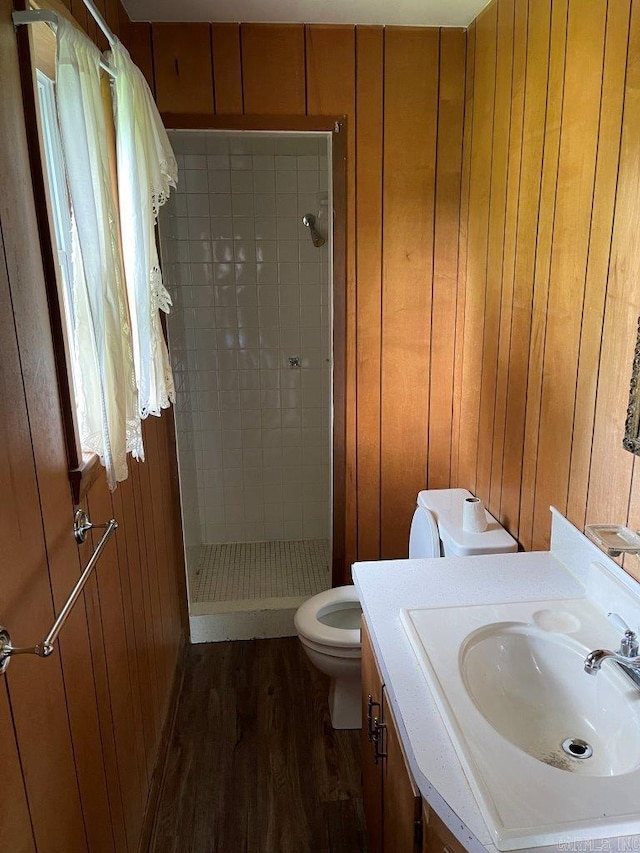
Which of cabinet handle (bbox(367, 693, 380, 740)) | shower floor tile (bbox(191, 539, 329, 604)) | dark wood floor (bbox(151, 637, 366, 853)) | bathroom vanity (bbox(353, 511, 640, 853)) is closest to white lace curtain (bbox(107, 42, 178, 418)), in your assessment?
bathroom vanity (bbox(353, 511, 640, 853))

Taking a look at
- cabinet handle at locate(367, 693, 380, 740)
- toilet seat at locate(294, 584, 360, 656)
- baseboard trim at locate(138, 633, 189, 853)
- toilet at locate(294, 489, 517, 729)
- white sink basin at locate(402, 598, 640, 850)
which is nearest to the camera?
white sink basin at locate(402, 598, 640, 850)

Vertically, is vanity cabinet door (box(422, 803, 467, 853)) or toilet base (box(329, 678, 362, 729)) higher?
vanity cabinet door (box(422, 803, 467, 853))

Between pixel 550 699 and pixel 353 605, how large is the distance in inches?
47.8

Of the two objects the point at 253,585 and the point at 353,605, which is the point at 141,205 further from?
the point at 253,585

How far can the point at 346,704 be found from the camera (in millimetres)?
2281

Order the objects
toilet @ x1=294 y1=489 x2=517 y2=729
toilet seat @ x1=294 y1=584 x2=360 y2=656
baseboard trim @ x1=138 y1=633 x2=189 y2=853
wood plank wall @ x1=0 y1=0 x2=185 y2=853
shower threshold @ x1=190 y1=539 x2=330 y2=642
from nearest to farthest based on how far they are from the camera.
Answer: wood plank wall @ x1=0 y1=0 x2=185 y2=853, baseboard trim @ x1=138 y1=633 x2=189 y2=853, toilet @ x1=294 y1=489 x2=517 y2=729, toilet seat @ x1=294 y1=584 x2=360 y2=656, shower threshold @ x1=190 y1=539 x2=330 y2=642

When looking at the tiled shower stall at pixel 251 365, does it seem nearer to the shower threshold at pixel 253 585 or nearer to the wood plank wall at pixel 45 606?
the shower threshold at pixel 253 585

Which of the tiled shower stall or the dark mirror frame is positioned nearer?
the dark mirror frame

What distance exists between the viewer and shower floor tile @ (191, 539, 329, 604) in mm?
3014

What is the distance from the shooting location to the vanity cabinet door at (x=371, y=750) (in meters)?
1.48

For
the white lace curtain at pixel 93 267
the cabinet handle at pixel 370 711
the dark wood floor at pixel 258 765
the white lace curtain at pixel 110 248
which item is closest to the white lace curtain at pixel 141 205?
the white lace curtain at pixel 110 248

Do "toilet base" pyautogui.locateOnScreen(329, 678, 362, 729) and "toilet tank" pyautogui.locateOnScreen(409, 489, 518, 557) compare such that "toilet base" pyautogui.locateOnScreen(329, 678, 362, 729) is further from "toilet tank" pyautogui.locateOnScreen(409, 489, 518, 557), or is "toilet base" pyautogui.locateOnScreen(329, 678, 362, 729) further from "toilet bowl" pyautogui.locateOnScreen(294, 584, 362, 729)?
"toilet tank" pyautogui.locateOnScreen(409, 489, 518, 557)

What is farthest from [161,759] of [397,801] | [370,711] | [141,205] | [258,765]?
[141,205]

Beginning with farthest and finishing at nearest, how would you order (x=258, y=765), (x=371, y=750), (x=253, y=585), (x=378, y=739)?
(x=253, y=585), (x=258, y=765), (x=371, y=750), (x=378, y=739)
